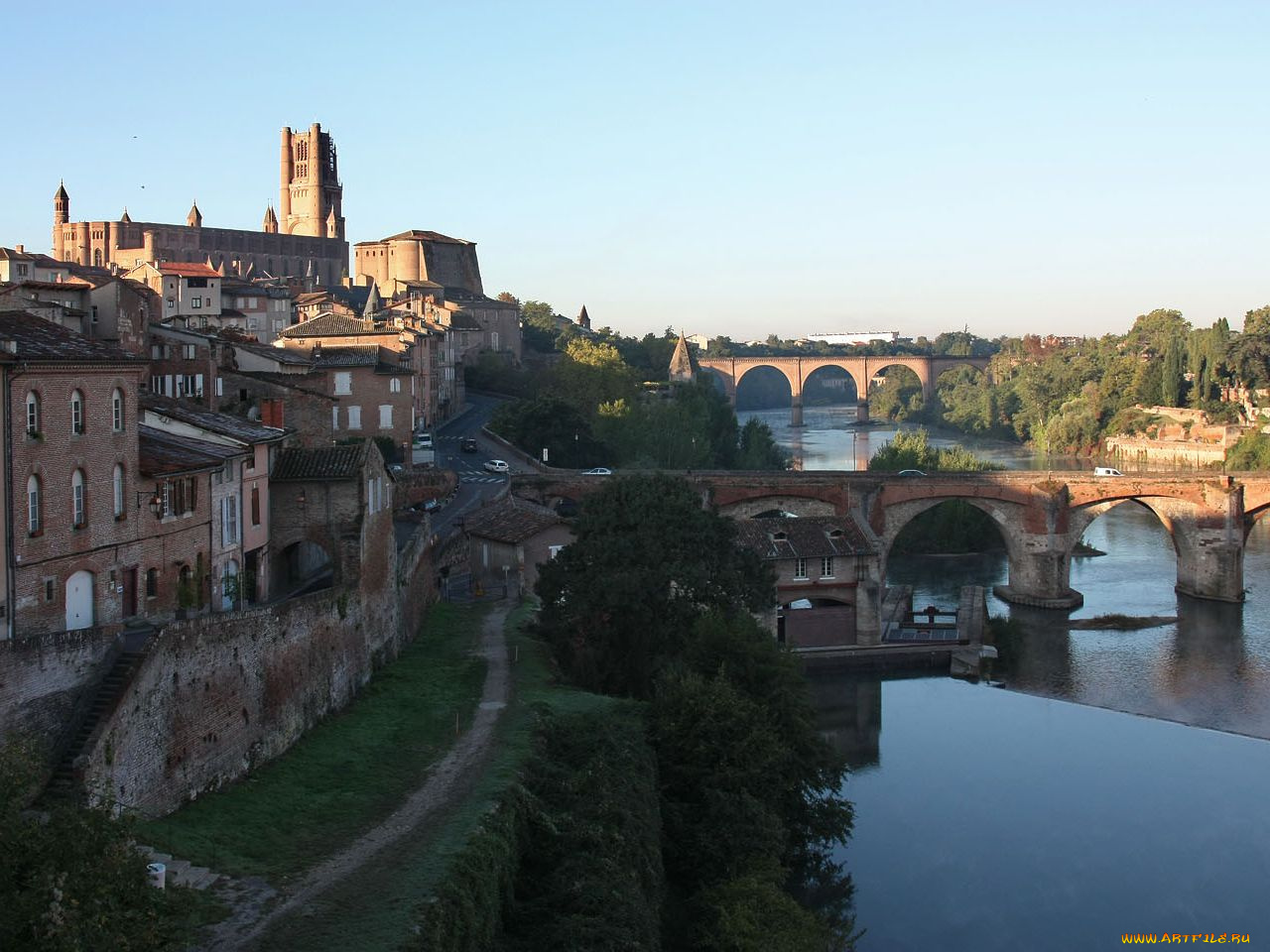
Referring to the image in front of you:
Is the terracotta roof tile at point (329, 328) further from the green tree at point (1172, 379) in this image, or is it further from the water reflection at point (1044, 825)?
the green tree at point (1172, 379)

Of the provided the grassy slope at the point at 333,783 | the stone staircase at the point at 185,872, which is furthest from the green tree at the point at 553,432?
the stone staircase at the point at 185,872

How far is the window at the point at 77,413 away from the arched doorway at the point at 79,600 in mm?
1717

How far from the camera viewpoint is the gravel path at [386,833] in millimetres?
12828

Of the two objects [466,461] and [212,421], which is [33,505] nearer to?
[212,421]

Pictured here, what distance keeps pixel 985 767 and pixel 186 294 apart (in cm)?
3522

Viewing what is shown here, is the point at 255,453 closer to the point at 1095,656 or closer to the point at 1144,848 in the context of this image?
the point at 1144,848

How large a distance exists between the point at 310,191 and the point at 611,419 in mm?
60737

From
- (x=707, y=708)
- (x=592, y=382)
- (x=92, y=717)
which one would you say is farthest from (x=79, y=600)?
(x=592, y=382)

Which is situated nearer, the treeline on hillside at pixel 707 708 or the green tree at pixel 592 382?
the treeline on hillside at pixel 707 708

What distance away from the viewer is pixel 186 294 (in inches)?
2110

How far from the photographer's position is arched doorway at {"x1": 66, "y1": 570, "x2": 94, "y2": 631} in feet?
57.8

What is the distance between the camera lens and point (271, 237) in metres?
107

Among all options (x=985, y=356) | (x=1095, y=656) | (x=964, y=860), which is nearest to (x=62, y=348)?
(x=964, y=860)

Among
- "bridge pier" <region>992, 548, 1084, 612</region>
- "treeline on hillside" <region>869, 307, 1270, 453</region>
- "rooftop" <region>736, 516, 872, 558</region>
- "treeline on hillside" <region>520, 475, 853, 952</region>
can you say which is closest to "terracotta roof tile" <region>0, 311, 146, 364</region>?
"treeline on hillside" <region>520, 475, 853, 952</region>
